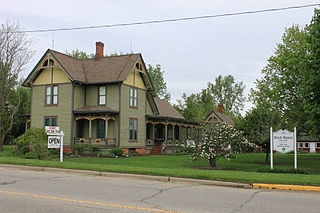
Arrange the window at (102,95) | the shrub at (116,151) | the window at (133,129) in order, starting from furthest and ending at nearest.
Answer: the window at (133,129)
the window at (102,95)
the shrub at (116,151)

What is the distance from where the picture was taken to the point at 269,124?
87.4 ft

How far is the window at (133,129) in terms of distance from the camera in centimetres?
3459

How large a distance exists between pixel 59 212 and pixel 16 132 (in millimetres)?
50023

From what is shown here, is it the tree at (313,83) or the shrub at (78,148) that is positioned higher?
the tree at (313,83)

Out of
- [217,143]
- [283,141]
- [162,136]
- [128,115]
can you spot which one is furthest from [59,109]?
[283,141]

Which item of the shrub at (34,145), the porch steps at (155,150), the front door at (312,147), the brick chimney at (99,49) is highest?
the brick chimney at (99,49)

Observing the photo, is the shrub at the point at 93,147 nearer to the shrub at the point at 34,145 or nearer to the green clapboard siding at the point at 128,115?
the green clapboard siding at the point at 128,115

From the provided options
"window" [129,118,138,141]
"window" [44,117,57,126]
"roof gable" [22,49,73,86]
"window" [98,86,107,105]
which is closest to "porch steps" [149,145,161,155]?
"window" [129,118,138,141]

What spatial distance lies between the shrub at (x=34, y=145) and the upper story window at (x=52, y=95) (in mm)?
6321

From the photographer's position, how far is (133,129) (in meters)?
35.0

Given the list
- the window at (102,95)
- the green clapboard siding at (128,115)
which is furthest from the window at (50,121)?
the green clapboard siding at (128,115)

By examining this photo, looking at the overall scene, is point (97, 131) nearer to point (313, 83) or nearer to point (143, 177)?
point (143, 177)

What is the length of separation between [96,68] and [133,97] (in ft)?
15.5

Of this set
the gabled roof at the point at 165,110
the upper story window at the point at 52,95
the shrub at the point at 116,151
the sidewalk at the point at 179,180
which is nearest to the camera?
the sidewalk at the point at 179,180
